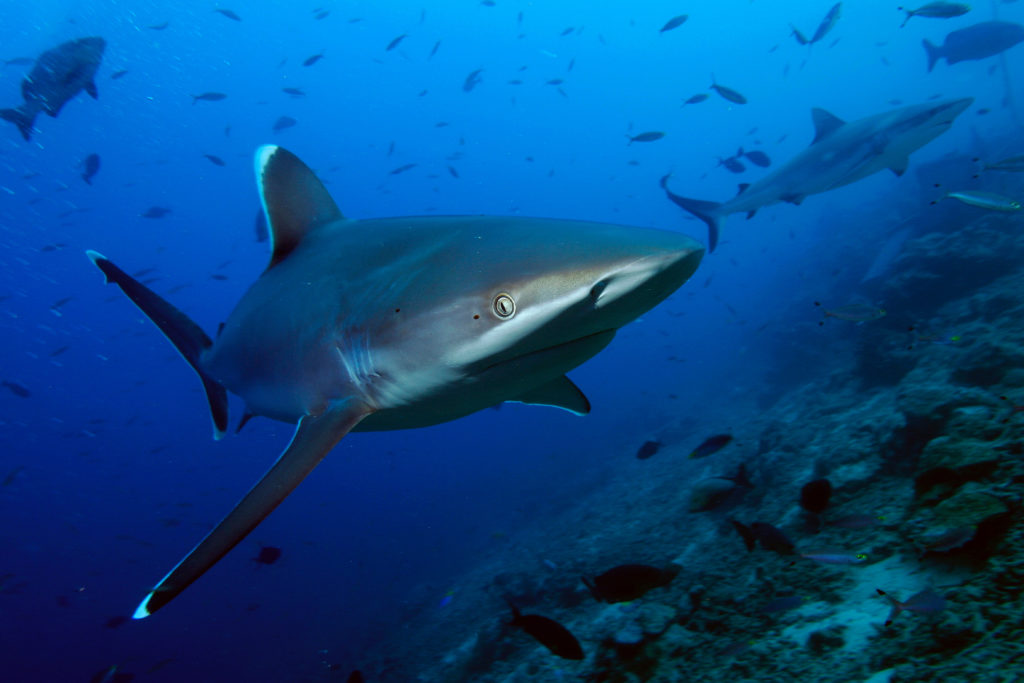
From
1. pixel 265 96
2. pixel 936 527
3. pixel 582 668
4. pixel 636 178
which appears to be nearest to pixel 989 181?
pixel 936 527

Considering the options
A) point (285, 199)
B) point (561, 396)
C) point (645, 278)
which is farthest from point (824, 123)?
point (645, 278)

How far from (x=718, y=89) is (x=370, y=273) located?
37.4 ft

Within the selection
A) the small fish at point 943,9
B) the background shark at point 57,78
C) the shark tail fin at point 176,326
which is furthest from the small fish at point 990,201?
the background shark at point 57,78

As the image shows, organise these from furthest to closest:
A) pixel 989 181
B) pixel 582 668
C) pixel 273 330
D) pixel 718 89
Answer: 1. pixel 989 181
2. pixel 718 89
3. pixel 582 668
4. pixel 273 330

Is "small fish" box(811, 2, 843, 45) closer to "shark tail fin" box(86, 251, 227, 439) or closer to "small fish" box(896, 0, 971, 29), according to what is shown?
"small fish" box(896, 0, 971, 29)

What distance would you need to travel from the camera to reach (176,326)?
11.4 feet

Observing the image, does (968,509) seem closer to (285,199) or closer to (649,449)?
(649,449)

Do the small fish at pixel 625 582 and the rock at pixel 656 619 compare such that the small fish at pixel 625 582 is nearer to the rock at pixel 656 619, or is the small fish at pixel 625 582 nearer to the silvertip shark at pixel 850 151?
the rock at pixel 656 619

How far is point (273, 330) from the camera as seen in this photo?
8.38ft

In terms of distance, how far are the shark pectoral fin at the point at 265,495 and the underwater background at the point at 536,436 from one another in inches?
113

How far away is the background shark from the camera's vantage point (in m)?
7.84

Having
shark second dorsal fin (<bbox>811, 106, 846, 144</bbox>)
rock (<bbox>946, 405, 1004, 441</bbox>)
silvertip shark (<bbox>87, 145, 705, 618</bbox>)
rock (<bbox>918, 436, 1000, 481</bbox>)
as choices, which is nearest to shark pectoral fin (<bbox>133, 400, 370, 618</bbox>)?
silvertip shark (<bbox>87, 145, 705, 618</bbox>)

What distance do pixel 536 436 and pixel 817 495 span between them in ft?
114

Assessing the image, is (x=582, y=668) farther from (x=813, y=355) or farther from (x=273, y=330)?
(x=813, y=355)
